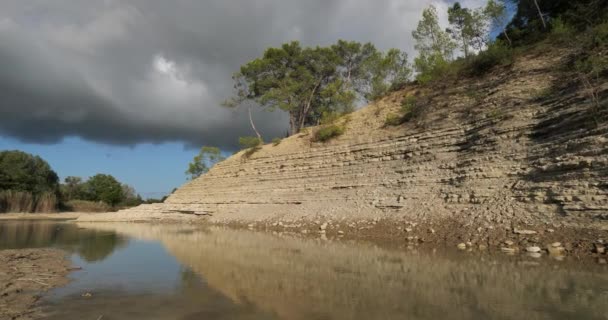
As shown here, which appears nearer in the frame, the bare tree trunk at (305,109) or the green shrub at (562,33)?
the green shrub at (562,33)

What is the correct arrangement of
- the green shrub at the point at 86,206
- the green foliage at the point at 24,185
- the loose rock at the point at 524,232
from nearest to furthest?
the loose rock at the point at 524,232, the green foliage at the point at 24,185, the green shrub at the point at 86,206

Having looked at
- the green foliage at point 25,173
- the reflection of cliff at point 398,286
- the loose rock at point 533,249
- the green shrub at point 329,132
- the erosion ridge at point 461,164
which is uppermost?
the green foliage at point 25,173

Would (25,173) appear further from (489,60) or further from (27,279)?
(489,60)

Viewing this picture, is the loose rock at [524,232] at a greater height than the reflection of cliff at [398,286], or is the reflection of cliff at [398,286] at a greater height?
the loose rock at [524,232]

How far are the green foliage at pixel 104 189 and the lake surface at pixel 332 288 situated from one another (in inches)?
2520

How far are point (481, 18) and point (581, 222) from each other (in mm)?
19060

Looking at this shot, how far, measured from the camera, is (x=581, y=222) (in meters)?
10.5

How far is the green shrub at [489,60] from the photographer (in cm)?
2069

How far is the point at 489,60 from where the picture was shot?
21359 mm

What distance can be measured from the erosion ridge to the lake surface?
3.51 metres

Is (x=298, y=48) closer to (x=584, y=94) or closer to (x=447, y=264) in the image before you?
(x=584, y=94)

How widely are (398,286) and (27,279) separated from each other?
24.9ft

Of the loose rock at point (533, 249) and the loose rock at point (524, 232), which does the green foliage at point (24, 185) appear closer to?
the loose rock at point (524, 232)

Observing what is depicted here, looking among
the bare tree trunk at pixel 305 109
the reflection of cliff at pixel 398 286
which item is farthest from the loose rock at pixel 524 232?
the bare tree trunk at pixel 305 109
